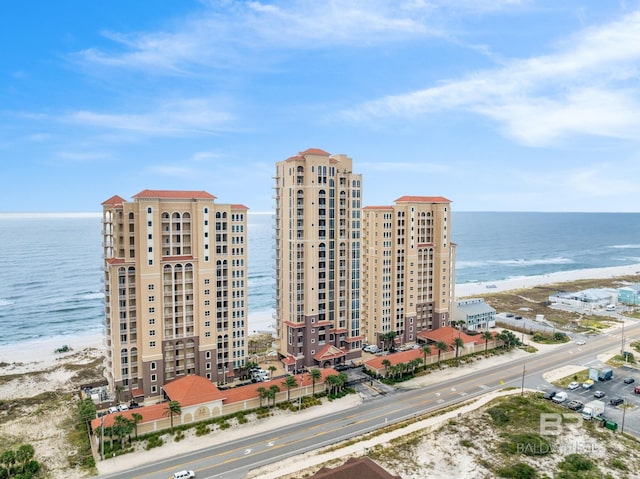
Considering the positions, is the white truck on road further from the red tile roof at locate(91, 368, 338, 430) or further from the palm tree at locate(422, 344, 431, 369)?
the red tile roof at locate(91, 368, 338, 430)

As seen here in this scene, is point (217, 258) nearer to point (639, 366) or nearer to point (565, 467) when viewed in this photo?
point (565, 467)

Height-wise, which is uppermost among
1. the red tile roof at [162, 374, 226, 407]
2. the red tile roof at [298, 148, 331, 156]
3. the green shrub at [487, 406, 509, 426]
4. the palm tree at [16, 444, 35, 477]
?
the red tile roof at [298, 148, 331, 156]

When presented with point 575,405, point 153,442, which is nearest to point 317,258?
point 153,442

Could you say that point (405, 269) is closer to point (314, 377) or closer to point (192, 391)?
point (314, 377)

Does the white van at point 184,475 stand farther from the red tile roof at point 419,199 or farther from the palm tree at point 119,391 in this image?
the red tile roof at point 419,199

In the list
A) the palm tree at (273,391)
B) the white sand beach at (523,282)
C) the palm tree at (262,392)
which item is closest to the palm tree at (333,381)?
the palm tree at (273,391)

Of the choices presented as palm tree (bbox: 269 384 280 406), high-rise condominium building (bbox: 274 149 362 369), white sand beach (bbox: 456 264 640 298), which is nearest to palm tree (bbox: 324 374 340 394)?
palm tree (bbox: 269 384 280 406)
